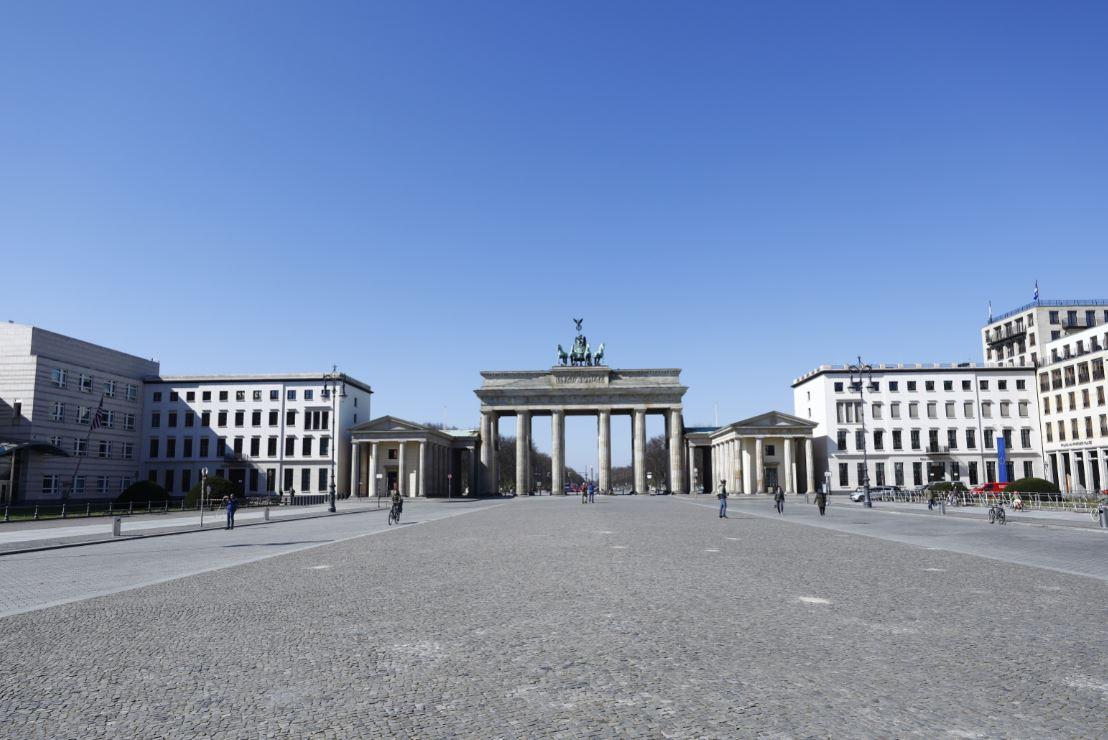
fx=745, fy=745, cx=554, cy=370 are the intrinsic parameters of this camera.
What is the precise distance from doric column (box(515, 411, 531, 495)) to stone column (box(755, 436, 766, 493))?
98.7 feet

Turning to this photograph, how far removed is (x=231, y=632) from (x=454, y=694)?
453 centimetres

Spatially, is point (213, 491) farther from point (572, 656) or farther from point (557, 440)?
point (572, 656)

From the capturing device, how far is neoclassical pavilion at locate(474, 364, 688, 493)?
9875 centimetres

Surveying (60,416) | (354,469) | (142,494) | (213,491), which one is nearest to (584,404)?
(354,469)

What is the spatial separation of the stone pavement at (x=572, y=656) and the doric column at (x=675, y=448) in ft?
272

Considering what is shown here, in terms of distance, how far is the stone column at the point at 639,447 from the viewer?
3866 inches

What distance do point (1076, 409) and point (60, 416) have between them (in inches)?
4149

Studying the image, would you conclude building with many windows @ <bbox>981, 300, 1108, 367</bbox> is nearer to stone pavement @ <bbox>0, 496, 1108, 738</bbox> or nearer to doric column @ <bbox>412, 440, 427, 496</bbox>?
doric column @ <bbox>412, 440, 427, 496</bbox>

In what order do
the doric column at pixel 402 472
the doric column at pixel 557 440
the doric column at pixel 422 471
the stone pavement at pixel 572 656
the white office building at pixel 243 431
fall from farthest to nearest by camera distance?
the doric column at pixel 557 440
the doric column at pixel 422 471
the doric column at pixel 402 472
the white office building at pixel 243 431
the stone pavement at pixel 572 656

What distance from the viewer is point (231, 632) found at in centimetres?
1004

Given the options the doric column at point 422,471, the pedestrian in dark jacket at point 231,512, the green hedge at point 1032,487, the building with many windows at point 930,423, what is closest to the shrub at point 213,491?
the pedestrian in dark jacket at point 231,512

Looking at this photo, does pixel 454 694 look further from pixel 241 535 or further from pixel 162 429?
pixel 162 429

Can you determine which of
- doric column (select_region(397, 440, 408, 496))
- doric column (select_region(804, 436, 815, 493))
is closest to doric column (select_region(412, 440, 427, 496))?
doric column (select_region(397, 440, 408, 496))

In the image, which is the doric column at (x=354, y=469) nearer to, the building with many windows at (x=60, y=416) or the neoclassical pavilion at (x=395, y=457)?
the neoclassical pavilion at (x=395, y=457)
